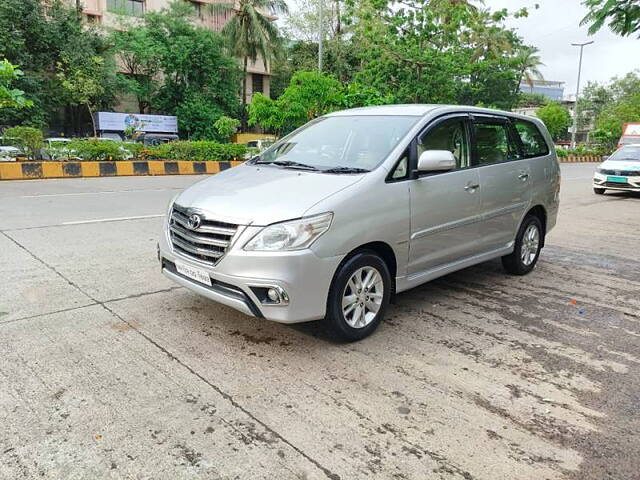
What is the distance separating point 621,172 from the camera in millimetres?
13719

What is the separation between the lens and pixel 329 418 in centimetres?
271

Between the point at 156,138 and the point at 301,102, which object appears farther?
the point at 156,138

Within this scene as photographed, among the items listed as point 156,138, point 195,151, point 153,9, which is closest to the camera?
point 195,151

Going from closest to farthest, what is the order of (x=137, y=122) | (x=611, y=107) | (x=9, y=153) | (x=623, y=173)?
(x=623, y=173) < (x=9, y=153) < (x=137, y=122) < (x=611, y=107)

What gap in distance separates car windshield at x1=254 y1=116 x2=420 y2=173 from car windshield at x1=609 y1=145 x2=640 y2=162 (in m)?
12.5

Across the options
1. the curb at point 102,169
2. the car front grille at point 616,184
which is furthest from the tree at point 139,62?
the car front grille at point 616,184

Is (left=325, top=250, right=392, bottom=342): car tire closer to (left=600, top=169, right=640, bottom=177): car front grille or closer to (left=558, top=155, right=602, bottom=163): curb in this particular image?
(left=600, top=169, right=640, bottom=177): car front grille

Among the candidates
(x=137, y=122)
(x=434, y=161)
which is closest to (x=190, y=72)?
(x=137, y=122)

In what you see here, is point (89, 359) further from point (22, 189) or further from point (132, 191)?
point (22, 189)

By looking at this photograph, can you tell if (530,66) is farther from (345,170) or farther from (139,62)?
(345,170)

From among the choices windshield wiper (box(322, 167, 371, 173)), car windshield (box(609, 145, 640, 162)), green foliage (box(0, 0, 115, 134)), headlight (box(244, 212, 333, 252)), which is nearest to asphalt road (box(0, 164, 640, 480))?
headlight (box(244, 212, 333, 252))

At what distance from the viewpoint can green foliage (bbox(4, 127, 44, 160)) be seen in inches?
583

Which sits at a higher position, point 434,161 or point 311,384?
point 434,161

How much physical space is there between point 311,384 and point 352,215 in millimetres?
1093
